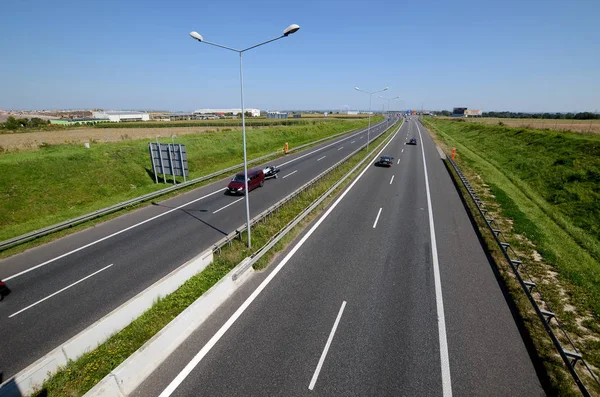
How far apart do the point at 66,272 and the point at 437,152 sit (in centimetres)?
4805

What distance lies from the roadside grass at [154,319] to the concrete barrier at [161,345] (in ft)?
2.52

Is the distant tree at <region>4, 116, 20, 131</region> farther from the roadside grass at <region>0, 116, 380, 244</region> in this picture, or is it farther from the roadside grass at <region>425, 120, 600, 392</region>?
the roadside grass at <region>425, 120, 600, 392</region>

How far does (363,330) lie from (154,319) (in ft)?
23.0

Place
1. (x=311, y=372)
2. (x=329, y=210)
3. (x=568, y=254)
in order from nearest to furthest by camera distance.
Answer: (x=311, y=372) < (x=568, y=254) < (x=329, y=210)

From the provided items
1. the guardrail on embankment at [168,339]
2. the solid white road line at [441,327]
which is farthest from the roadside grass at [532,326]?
the guardrail on embankment at [168,339]

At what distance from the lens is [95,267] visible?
12.9 m

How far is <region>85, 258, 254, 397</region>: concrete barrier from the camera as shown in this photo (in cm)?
668

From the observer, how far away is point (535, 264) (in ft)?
41.3

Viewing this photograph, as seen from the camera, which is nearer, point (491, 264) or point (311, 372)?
point (311, 372)


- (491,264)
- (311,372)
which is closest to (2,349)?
(311,372)

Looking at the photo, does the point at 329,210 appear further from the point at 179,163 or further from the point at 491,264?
the point at 179,163

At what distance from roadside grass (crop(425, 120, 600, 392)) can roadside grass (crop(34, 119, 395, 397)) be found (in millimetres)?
11151

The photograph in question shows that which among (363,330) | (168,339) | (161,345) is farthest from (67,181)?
(363,330)

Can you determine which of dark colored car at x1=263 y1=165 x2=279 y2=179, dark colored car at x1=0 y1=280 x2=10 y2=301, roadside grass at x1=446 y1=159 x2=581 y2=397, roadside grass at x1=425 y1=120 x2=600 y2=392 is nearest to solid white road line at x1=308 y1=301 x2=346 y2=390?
roadside grass at x1=446 y1=159 x2=581 y2=397
